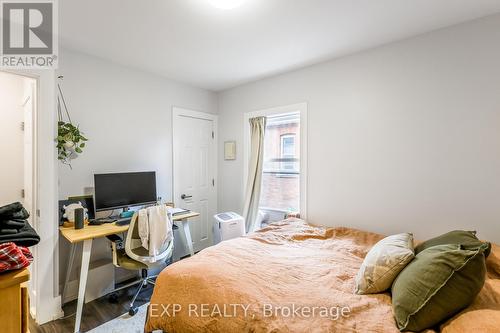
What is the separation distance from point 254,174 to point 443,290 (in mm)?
2484

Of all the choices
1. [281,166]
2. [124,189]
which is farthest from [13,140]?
[281,166]

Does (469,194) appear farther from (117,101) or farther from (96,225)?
(117,101)

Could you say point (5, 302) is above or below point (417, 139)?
below

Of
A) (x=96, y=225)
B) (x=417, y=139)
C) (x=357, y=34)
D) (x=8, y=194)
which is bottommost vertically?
(x=96, y=225)

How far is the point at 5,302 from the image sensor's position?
84cm

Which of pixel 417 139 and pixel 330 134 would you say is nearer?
pixel 417 139

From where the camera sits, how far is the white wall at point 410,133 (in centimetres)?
188

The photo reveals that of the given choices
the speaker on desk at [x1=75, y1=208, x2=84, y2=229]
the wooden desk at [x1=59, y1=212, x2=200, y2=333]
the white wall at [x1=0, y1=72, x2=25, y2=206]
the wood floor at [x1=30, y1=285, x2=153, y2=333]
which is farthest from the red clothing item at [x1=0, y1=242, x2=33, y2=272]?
the white wall at [x1=0, y1=72, x2=25, y2=206]

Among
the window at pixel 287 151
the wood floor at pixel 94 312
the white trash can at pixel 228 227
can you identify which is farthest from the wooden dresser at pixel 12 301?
the window at pixel 287 151

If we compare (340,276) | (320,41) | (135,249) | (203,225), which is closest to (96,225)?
(135,249)

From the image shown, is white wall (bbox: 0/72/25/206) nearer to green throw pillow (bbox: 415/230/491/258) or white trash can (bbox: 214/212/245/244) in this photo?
white trash can (bbox: 214/212/245/244)

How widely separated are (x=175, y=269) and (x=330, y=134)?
2.06 meters

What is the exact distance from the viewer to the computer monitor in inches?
96.3

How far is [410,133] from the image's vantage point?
221 centimetres
